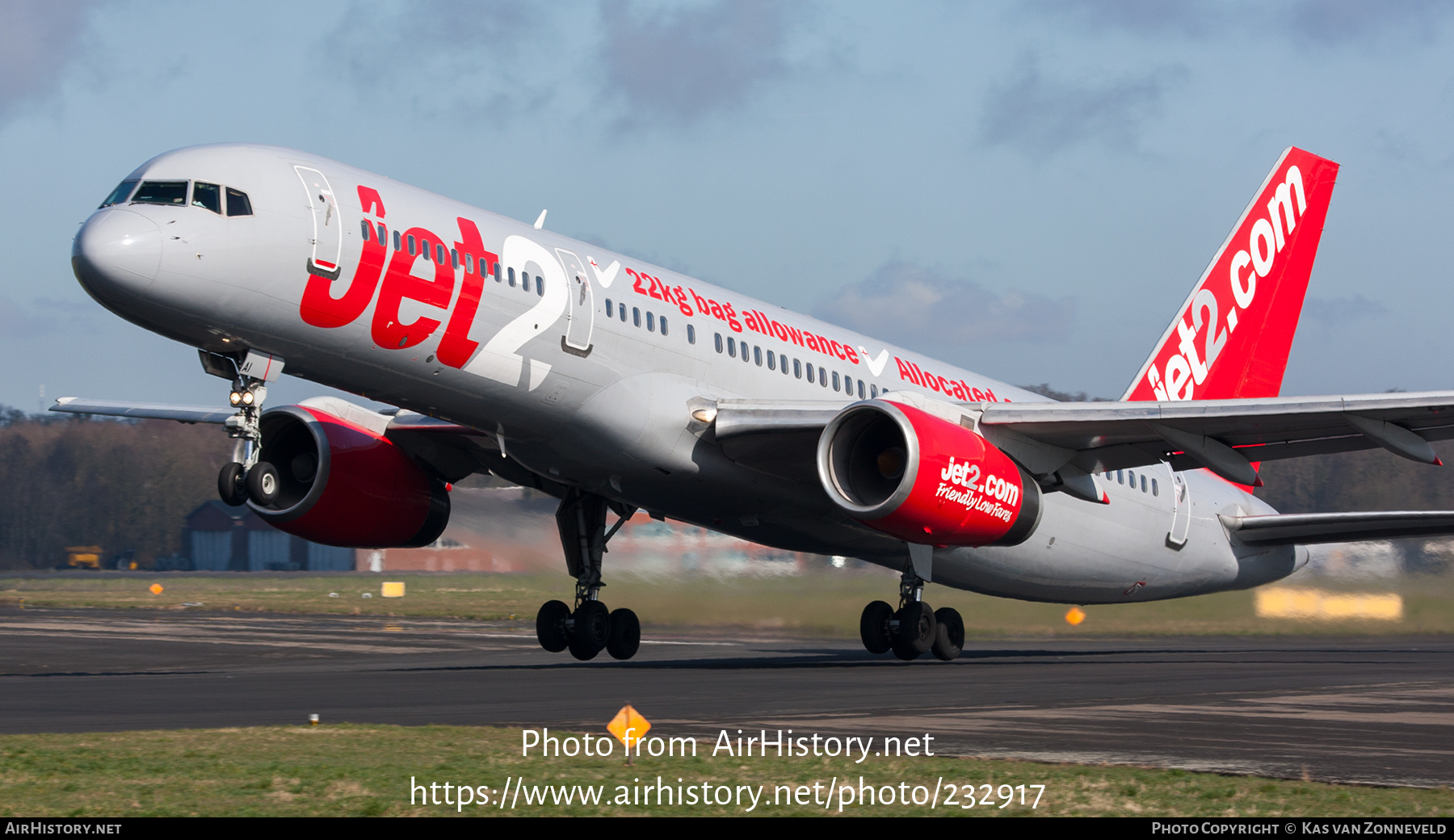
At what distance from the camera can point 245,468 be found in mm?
17734

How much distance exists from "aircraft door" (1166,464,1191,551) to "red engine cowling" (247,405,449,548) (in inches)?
559

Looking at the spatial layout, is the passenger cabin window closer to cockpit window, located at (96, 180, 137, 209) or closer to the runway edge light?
cockpit window, located at (96, 180, 137, 209)

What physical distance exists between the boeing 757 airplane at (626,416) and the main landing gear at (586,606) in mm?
48

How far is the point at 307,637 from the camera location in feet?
112

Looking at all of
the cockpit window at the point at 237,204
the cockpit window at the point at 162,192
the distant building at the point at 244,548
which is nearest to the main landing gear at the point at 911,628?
the cockpit window at the point at 237,204

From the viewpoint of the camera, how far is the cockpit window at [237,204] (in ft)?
Result: 59.2

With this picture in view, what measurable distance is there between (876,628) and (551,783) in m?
16.6

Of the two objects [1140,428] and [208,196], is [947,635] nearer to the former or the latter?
[1140,428]

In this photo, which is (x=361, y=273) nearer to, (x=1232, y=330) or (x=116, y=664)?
(x=116, y=664)

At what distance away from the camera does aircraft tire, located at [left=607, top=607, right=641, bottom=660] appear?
25.6m

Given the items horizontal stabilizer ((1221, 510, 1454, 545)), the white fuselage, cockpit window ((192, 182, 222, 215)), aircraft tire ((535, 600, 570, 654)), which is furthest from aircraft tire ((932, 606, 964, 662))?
cockpit window ((192, 182, 222, 215))

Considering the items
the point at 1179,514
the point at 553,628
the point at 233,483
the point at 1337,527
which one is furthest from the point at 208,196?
the point at 1337,527

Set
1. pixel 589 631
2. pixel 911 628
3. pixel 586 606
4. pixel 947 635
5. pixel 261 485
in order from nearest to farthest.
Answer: pixel 261 485, pixel 589 631, pixel 586 606, pixel 911 628, pixel 947 635
